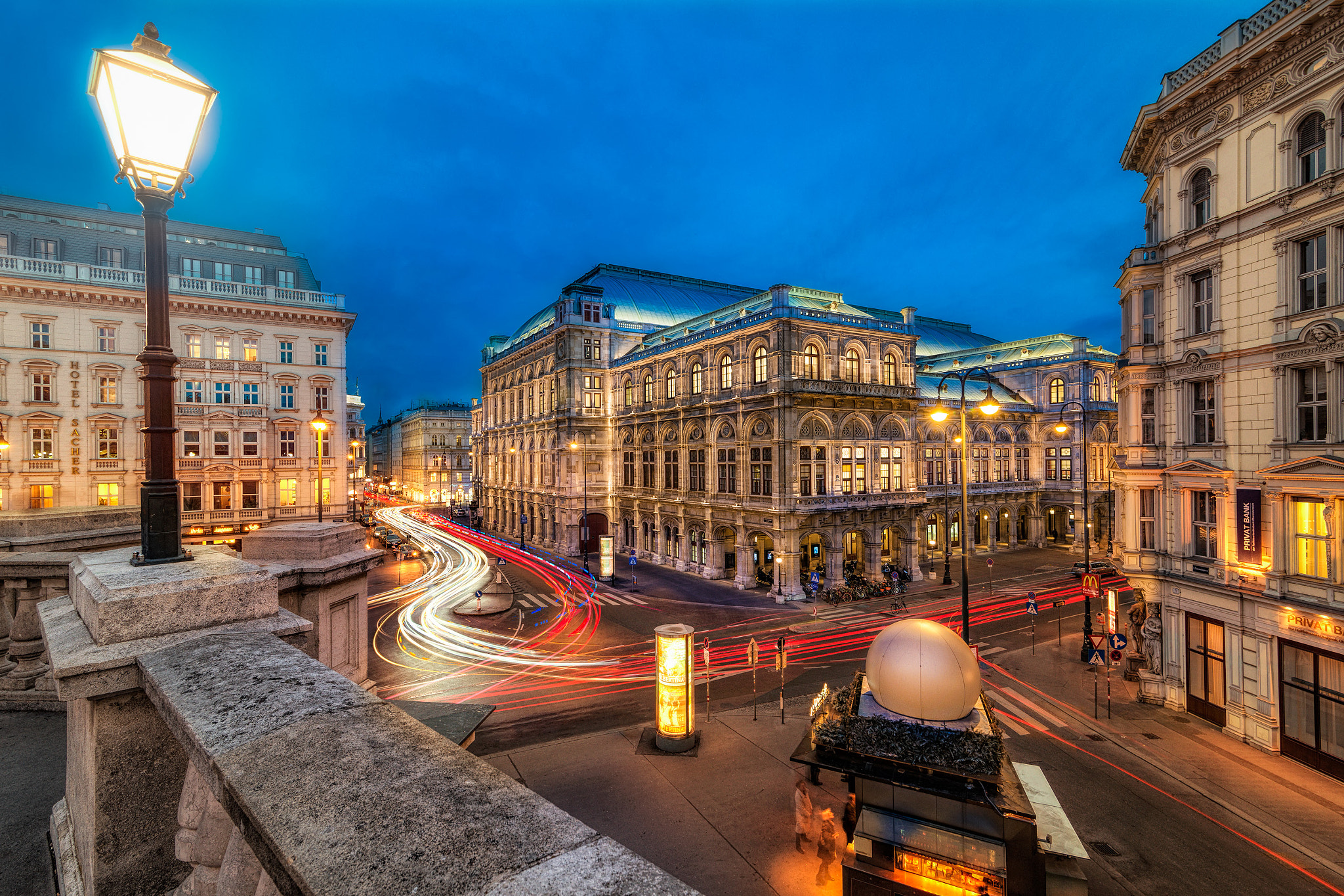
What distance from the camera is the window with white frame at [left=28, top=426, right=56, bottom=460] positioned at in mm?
32938

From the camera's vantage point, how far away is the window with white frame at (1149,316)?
19125 mm

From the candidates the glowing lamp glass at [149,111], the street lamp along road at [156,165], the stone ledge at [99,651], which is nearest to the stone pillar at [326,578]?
the street lamp along road at [156,165]

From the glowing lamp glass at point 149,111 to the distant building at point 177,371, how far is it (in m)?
34.4

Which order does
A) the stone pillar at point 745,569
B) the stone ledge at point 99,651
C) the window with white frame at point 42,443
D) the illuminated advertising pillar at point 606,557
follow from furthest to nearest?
the illuminated advertising pillar at point 606,557
the stone pillar at point 745,569
the window with white frame at point 42,443
the stone ledge at point 99,651

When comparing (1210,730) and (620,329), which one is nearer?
(1210,730)

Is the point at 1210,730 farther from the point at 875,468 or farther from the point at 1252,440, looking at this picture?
the point at 875,468

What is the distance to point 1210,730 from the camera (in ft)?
54.2

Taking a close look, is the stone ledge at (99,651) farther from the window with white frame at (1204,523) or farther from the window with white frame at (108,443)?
the window with white frame at (108,443)

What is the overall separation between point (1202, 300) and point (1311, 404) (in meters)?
4.69

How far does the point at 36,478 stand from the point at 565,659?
34.4 meters

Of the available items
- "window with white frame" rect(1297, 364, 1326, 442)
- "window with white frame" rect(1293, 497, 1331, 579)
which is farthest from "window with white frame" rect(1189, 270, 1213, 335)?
"window with white frame" rect(1293, 497, 1331, 579)

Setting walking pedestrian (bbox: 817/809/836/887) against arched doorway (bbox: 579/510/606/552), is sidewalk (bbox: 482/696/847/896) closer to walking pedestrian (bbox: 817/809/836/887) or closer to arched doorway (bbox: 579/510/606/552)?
walking pedestrian (bbox: 817/809/836/887)

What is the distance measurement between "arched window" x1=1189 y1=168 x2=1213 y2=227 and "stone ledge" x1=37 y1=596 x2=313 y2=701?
24.1 metres

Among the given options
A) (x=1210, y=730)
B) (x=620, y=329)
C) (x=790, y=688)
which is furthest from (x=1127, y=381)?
(x=620, y=329)
